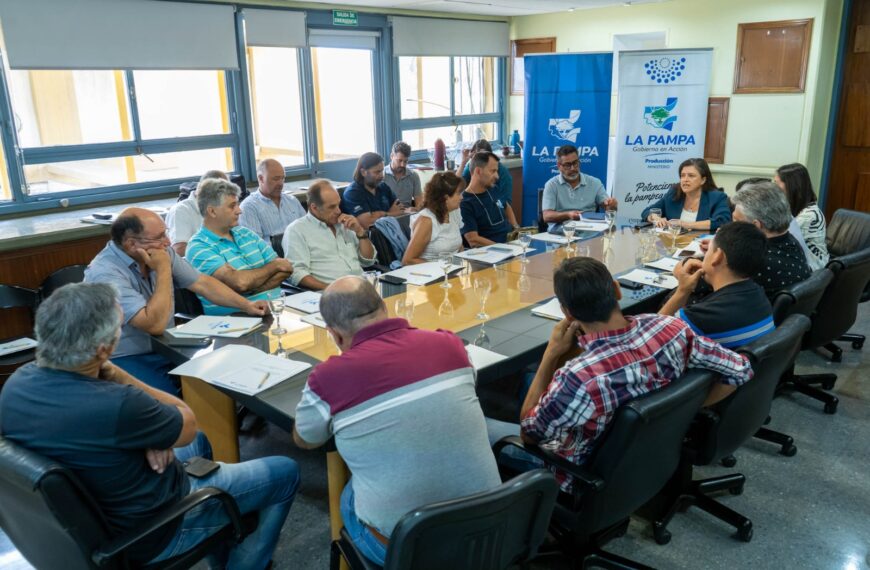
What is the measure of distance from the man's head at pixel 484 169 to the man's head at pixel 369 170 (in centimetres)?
102

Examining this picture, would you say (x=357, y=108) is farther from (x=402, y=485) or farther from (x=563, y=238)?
(x=402, y=485)

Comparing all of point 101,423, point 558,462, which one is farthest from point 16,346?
point 558,462

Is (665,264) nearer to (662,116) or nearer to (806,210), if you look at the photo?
(806,210)

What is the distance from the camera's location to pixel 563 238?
425 cm

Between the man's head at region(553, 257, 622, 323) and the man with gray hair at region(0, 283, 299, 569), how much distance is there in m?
1.07

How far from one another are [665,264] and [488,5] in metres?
4.27

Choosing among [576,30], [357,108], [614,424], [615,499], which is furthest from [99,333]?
[576,30]

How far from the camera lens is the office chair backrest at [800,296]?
8.76 feet

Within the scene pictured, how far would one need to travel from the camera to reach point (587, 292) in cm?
181

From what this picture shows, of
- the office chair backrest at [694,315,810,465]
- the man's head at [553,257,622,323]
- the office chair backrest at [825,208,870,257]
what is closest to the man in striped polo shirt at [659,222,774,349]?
the office chair backrest at [694,315,810,465]

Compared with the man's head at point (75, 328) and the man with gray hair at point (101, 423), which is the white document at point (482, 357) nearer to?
the man with gray hair at point (101, 423)

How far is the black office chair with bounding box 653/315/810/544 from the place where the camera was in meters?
2.08

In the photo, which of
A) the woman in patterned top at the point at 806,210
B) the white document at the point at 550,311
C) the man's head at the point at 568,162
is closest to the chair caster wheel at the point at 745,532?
the white document at the point at 550,311

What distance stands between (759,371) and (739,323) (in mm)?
217
